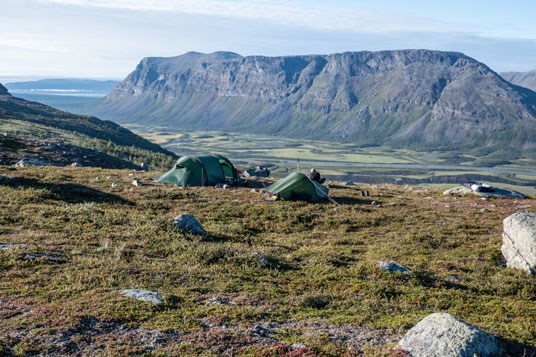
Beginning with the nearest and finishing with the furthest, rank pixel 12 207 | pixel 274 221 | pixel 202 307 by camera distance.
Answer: pixel 202 307, pixel 12 207, pixel 274 221

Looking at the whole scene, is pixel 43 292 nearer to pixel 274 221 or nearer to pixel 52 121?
pixel 274 221

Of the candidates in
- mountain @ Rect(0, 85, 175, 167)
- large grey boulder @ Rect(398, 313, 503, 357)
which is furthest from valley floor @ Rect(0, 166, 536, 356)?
mountain @ Rect(0, 85, 175, 167)

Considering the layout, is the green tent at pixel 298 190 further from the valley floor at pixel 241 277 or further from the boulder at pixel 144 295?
the boulder at pixel 144 295

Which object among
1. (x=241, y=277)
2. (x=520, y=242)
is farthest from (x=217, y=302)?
(x=520, y=242)

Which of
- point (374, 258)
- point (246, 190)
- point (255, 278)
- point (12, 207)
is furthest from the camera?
point (246, 190)

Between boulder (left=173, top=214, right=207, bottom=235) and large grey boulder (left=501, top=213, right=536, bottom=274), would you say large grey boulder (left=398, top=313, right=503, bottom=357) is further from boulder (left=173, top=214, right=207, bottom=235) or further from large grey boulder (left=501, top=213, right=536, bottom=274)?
boulder (left=173, top=214, right=207, bottom=235)

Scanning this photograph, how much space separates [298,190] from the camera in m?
28.6

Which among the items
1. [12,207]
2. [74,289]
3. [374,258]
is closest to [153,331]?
Answer: [74,289]

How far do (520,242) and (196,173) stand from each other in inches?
969

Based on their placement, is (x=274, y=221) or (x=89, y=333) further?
(x=274, y=221)

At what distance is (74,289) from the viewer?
11.7 meters

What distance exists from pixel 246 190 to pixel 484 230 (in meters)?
17.6

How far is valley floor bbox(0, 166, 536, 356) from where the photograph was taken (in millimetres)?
9359

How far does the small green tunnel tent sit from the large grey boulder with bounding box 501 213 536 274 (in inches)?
920
